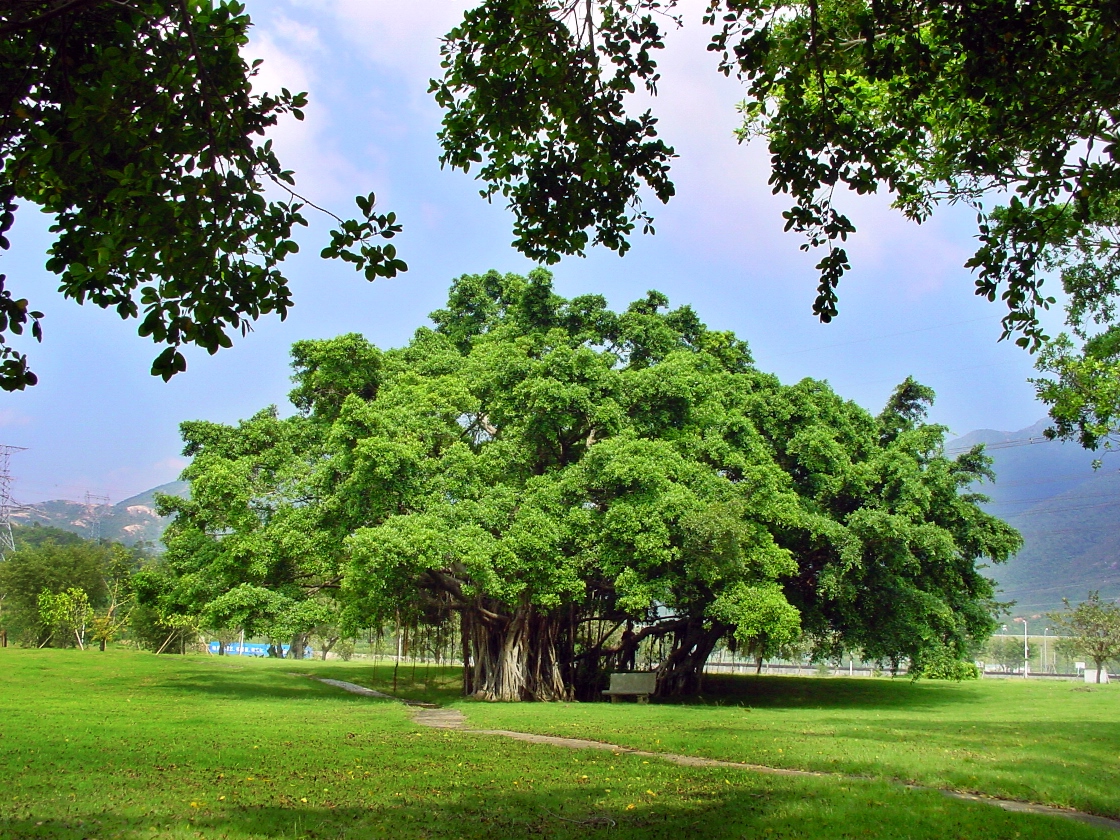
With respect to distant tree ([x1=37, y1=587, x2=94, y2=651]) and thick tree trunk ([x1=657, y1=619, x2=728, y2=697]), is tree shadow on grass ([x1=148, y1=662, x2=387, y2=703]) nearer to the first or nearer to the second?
thick tree trunk ([x1=657, y1=619, x2=728, y2=697])

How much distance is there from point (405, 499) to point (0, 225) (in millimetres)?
15189

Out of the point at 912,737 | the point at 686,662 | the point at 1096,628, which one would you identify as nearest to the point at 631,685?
the point at 686,662

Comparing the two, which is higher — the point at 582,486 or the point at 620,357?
the point at 620,357

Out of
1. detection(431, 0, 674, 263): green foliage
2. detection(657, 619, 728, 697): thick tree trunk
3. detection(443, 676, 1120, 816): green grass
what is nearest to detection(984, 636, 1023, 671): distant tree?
detection(443, 676, 1120, 816): green grass

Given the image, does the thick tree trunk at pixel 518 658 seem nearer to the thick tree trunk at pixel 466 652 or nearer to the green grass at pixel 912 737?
the thick tree trunk at pixel 466 652

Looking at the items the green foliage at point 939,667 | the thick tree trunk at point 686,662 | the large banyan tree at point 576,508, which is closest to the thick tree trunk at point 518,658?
the large banyan tree at point 576,508

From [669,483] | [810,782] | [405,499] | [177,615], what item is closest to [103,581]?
[177,615]

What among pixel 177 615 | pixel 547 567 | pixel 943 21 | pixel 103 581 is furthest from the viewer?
pixel 103 581

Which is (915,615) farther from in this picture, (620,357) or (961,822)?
(961,822)

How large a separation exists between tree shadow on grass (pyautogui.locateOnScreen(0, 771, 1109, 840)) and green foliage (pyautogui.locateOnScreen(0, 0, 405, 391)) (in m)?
3.22

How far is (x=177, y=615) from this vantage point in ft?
69.2

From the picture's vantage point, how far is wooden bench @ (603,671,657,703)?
22.5 metres

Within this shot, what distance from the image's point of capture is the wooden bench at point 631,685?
22547 millimetres

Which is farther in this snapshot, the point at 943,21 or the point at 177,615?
the point at 177,615
